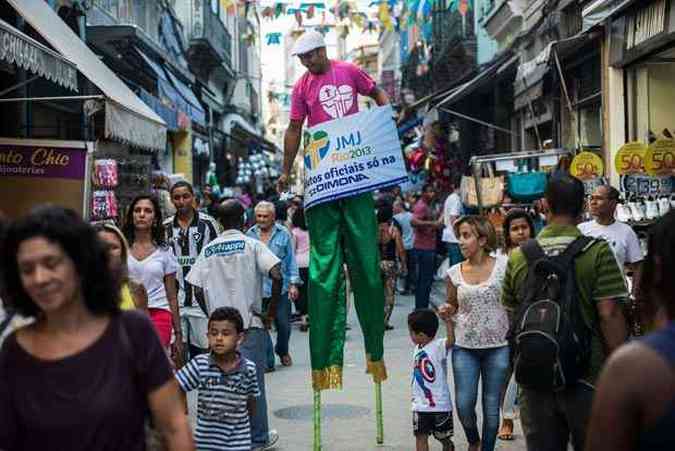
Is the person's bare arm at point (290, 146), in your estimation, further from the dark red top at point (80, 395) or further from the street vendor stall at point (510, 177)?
the street vendor stall at point (510, 177)

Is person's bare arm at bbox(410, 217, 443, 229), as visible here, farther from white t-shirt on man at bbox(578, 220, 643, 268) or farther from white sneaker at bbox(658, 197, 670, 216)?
white t-shirt on man at bbox(578, 220, 643, 268)

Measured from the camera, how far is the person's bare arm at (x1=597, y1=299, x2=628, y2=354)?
15.8ft

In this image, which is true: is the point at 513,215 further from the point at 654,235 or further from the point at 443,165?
the point at 443,165

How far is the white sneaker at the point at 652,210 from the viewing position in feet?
29.6

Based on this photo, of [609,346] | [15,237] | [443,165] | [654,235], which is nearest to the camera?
[654,235]

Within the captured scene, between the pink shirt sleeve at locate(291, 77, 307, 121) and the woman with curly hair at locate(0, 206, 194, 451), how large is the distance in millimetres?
4087

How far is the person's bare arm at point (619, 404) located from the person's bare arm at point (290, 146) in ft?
15.8

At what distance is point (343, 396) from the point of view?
9.54 m

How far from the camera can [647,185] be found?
361 inches

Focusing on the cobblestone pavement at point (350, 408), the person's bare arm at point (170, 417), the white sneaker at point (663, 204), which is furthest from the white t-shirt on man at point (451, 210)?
the person's bare arm at point (170, 417)

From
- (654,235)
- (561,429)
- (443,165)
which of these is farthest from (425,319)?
(443,165)

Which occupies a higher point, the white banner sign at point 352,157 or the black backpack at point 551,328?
the white banner sign at point 352,157

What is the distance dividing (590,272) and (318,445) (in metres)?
2.83

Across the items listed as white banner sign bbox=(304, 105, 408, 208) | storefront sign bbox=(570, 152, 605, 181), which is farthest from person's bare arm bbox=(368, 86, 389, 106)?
storefront sign bbox=(570, 152, 605, 181)
